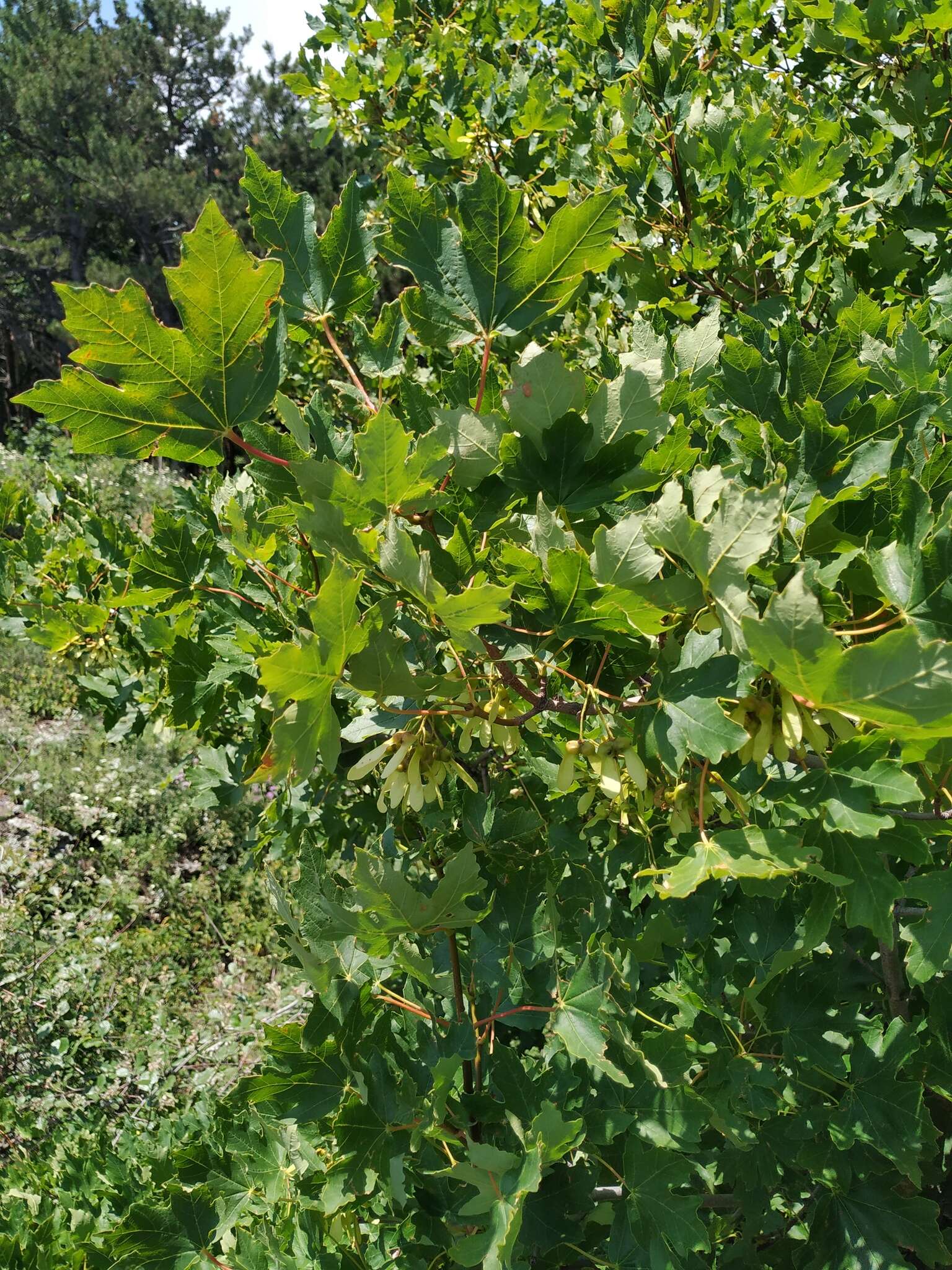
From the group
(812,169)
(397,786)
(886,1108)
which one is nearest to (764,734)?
(397,786)

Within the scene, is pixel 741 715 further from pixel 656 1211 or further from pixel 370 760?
pixel 656 1211

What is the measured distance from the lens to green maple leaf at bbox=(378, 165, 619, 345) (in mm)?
887

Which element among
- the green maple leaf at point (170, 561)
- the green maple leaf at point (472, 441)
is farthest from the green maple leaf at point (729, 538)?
the green maple leaf at point (170, 561)

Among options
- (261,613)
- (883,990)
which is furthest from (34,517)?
(883,990)

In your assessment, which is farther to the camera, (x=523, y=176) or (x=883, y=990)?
(x=523, y=176)

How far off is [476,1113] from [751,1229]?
0.59 meters

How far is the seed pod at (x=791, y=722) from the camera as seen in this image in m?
0.77

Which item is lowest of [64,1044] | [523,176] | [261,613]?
[64,1044]

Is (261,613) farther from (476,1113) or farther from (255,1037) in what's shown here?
(255,1037)

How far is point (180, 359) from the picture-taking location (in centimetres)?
86

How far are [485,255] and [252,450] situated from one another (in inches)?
11.3

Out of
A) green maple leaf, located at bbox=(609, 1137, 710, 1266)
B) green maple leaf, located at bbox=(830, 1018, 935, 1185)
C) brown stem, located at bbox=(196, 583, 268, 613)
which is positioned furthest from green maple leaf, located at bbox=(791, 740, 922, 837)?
brown stem, located at bbox=(196, 583, 268, 613)

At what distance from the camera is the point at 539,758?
1.47 metres

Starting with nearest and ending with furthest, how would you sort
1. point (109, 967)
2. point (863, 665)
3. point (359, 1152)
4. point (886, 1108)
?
1. point (863, 665)
2. point (359, 1152)
3. point (886, 1108)
4. point (109, 967)
